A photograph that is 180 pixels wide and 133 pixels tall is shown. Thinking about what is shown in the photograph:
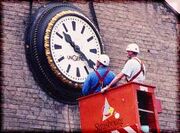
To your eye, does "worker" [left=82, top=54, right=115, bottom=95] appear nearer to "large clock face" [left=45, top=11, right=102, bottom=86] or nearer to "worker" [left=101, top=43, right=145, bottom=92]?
"worker" [left=101, top=43, right=145, bottom=92]

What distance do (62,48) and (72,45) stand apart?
0.16 m

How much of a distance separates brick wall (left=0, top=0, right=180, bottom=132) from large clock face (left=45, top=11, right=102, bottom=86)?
342mm

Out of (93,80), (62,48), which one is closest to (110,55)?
(62,48)

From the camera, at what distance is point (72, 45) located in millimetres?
9492

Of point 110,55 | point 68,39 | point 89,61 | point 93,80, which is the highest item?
point 68,39

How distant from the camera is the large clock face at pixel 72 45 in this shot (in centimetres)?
930

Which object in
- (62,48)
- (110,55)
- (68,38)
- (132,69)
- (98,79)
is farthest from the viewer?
(110,55)

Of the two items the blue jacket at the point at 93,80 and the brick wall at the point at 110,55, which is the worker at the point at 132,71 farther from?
the brick wall at the point at 110,55

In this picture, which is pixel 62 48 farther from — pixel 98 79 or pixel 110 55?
pixel 98 79

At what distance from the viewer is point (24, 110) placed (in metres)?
8.98

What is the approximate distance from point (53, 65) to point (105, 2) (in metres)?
1.59

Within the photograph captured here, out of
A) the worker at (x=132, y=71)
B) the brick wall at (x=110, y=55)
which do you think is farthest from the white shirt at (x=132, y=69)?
the brick wall at (x=110, y=55)

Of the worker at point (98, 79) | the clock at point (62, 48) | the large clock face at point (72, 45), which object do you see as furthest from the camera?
the large clock face at point (72, 45)

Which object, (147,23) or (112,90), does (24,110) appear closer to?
(112,90)
